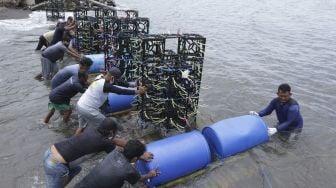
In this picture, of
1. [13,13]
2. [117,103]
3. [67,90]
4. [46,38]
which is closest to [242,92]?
[117,103]

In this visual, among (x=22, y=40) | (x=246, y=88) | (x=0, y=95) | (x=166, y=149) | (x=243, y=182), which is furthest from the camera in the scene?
(x=22, y=40)

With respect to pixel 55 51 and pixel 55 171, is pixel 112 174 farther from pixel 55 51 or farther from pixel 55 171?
pixel 55 51

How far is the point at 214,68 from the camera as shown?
1653 centimetres

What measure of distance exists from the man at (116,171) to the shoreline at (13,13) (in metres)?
24.6

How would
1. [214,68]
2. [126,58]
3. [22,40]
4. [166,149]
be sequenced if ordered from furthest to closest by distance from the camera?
[22,40] < [214,68] < [126,58] < [166,149]

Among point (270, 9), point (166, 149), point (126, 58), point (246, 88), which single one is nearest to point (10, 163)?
point (166, 149)

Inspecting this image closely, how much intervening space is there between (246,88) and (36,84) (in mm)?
8168

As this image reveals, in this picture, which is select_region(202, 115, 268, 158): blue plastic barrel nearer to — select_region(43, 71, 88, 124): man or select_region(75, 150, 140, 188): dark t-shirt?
select_region(75, 150, 140, 188): dark t-shirt

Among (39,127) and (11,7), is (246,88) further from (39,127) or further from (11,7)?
(11,7)

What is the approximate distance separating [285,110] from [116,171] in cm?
523

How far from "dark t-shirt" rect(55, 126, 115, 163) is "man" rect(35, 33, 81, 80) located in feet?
22.0

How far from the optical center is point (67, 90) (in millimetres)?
8117

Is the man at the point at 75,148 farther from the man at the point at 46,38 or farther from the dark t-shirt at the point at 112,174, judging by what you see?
the man at the point at 46,38

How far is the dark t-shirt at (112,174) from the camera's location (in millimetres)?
4758
